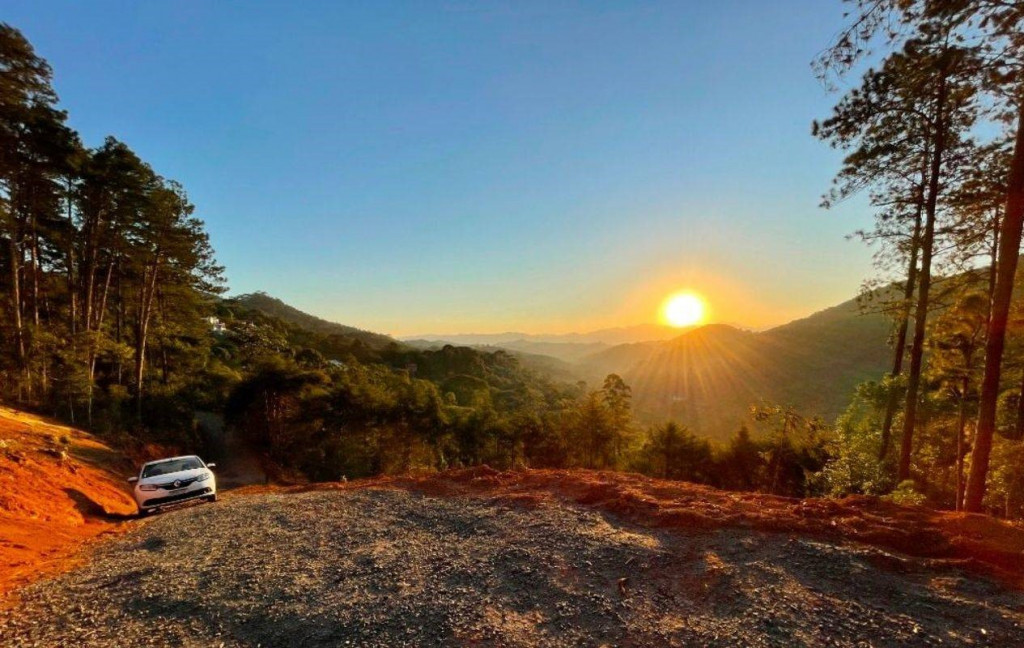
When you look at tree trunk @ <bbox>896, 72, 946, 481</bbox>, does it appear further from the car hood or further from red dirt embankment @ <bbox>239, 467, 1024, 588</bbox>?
the car hood

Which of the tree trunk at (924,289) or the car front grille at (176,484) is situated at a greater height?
the tree trunk at (924,289)

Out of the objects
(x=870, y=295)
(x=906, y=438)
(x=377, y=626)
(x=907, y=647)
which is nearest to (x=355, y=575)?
(x=377, y=626)

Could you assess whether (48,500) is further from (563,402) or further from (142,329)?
(563,402)

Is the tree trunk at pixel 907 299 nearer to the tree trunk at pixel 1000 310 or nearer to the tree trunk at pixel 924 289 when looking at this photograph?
the tree trunk at pixel 924 289

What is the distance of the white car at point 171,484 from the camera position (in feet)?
36.5

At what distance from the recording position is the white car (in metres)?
11.1

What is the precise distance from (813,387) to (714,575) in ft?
408

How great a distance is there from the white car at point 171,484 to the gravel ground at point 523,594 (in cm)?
407

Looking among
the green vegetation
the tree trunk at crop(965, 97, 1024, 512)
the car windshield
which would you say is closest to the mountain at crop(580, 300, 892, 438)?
the green vegetation

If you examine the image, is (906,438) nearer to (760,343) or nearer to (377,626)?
(377,626)

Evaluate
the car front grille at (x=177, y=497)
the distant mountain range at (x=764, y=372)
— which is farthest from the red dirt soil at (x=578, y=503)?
the distant mountain range at (x=764, y=372)

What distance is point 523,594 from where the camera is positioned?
5375mm

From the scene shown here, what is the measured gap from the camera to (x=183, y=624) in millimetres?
5082

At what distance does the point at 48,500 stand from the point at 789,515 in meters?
15.9
